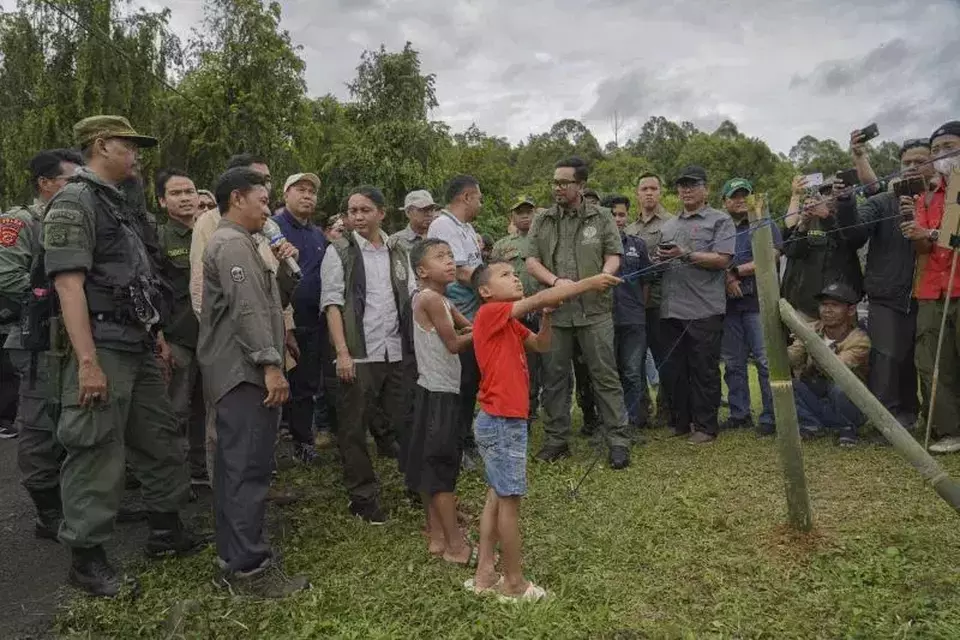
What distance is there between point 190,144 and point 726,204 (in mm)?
21260

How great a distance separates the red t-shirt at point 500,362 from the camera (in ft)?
11.3

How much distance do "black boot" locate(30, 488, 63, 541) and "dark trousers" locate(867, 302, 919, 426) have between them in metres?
6.15

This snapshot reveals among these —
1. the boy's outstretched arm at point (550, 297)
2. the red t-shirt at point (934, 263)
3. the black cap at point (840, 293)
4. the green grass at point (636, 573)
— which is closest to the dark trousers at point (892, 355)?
the black cap at point (840, 293)

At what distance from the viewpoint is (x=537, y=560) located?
381 cm

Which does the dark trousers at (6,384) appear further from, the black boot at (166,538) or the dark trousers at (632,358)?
the dark trousers at (632,358)

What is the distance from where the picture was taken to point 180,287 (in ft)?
16.6

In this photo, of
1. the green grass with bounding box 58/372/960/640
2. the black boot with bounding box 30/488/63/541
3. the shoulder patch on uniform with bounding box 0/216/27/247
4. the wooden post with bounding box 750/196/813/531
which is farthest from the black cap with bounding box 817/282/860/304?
the shoulder patch on uniform with bounding box 0/216/27/247

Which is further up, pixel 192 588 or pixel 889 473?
pixel 889 473

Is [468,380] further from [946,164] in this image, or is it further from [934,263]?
[946,164]

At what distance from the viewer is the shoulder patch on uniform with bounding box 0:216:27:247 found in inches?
189

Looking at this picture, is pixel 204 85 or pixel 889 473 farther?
pixel 204 85

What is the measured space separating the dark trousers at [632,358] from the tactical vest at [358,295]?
2.60m

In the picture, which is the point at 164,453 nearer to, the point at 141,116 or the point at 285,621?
the point at 285,621

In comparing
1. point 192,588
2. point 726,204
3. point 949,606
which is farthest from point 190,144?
point 949,606
